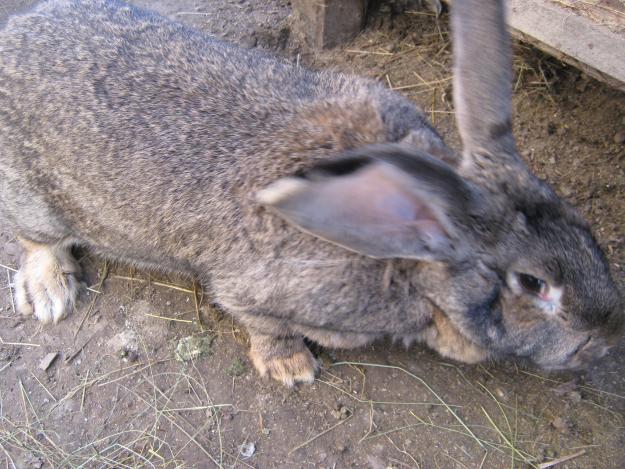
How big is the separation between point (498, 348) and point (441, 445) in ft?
1.89

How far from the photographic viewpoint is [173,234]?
8.73ft

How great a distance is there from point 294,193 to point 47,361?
186 cm

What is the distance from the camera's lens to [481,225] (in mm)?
2096

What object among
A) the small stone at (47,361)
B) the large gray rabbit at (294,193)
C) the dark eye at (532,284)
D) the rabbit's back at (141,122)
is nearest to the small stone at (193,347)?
the large gray rabbit at (294,193)

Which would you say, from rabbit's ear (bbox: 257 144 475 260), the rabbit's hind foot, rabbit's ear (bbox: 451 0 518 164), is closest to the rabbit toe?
the rabbit's hind foot

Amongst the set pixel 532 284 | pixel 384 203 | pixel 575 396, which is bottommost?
pixel 575 396

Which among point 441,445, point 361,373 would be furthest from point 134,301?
point 441,445

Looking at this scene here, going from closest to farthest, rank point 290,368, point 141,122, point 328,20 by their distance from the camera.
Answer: point 141,122 → point 290,368 → point 328,20

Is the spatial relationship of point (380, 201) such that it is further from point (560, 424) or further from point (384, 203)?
point (560, 424)

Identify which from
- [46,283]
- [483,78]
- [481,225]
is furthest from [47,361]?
[483,78]

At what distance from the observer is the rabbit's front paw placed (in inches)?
124

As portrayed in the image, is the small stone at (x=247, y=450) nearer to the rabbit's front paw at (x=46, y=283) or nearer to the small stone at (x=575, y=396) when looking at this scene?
the rabbit's front paw at (x=46, y=283)

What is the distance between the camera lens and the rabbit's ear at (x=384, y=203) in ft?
5.95

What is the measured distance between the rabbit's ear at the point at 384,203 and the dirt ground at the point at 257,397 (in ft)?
3.25
